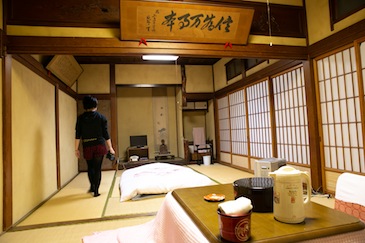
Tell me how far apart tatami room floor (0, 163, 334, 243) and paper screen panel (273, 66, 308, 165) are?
890 millimetres

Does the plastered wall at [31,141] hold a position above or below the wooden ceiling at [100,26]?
below

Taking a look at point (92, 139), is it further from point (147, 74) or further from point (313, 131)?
point (147, 74)

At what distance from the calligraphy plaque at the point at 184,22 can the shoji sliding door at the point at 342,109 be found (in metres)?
1.16

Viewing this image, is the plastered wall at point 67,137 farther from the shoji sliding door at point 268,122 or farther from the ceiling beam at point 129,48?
the shoji sliding door at point 268,122

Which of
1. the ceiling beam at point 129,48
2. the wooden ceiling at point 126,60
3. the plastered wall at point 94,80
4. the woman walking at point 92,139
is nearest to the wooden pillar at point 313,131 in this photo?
the ceiling beam at point 129,48

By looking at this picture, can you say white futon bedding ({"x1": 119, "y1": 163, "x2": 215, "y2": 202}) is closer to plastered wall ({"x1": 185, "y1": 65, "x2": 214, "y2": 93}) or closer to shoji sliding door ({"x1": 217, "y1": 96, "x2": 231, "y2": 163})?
shoji sliding door ({"x1": 217, "y1": 96, "x2": 231, "y2": 163})

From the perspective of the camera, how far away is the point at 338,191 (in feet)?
4.08

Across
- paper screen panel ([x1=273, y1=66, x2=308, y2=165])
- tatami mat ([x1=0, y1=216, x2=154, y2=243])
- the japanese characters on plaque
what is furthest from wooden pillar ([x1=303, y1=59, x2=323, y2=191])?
tatami mat ([x1=0, y1=216, x2=154, y2=243])

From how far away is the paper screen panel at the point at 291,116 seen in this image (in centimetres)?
347

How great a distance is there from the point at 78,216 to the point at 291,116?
10.8ft

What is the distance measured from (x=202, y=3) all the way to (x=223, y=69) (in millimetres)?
3151

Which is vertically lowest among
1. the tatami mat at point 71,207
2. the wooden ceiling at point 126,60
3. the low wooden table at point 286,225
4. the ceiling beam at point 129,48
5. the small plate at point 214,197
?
the tatami mat at point 71,207

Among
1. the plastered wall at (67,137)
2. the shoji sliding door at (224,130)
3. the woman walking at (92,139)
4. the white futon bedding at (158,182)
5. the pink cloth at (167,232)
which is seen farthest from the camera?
the shoji sliding door at (224,130)

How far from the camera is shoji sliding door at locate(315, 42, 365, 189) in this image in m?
2.62
